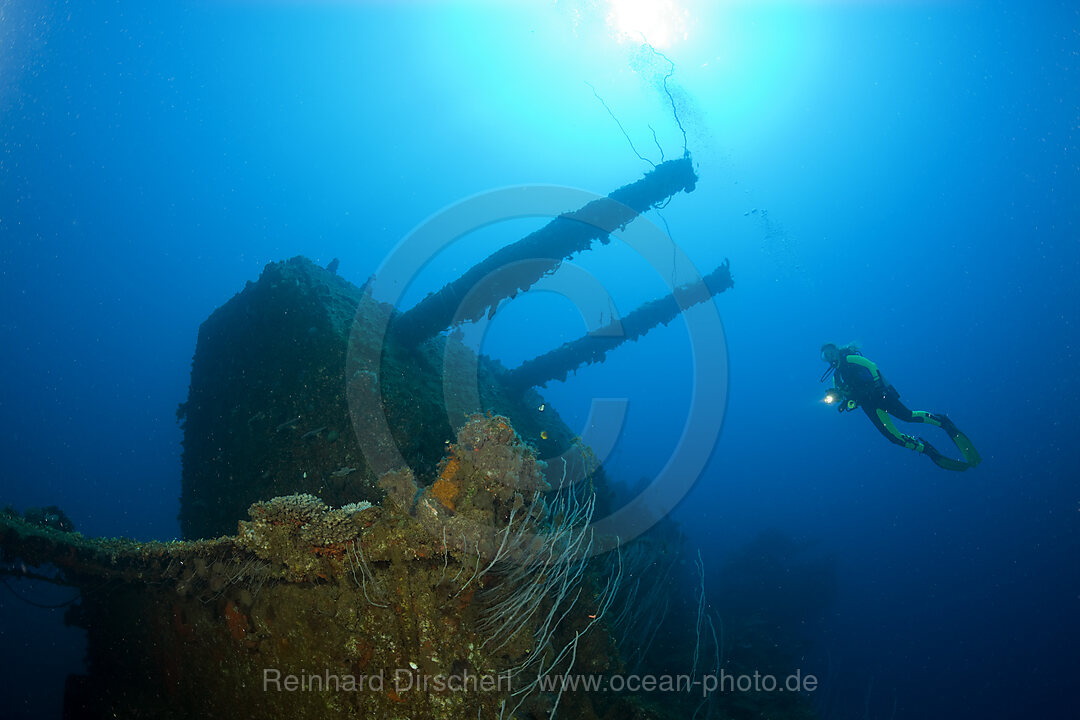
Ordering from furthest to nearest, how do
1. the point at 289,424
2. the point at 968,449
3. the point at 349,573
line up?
1. the point at 968,449
2. the point at 289,424
3. the point at 349,573

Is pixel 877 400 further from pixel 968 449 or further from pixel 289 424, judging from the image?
pixel 289 424

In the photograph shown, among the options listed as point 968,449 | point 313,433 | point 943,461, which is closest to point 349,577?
point 313,433

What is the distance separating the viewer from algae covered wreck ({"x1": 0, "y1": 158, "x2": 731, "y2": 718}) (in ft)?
8.58

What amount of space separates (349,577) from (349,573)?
3cm

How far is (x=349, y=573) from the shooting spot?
2.84 m

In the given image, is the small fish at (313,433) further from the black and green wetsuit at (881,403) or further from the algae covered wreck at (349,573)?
the black and green wetsuit at (881,403)

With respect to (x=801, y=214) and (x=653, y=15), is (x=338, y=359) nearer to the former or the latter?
(x=653, y=15)

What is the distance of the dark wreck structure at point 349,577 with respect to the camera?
2.61 meters

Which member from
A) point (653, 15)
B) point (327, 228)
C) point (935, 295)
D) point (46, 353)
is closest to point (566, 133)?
point (653, 15)

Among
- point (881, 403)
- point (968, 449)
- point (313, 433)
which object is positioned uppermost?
point (881, 403)

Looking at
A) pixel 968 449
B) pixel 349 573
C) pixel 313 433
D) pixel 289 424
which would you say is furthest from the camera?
pixel 968 449

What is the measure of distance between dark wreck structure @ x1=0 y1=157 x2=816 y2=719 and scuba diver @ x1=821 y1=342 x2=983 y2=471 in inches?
347

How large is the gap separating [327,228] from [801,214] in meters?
96.0

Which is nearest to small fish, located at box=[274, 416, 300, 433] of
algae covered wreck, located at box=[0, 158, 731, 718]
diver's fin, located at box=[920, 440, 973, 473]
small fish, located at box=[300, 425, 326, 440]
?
algae covered wreck, located at box=[0, 158, 731, 718]
